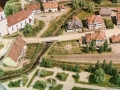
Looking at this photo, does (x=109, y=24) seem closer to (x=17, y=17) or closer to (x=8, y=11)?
(x=17, y=17)

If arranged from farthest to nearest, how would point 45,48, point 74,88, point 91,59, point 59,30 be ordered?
point 59,30
point 45,48
point 91,59
point 74,88

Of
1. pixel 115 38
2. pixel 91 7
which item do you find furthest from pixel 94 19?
pixel 115 38

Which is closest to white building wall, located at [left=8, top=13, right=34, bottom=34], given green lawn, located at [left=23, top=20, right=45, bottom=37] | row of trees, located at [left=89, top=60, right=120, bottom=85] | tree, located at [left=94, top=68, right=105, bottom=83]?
green lawn, located at [left=23, top=20, right=45, bottom=37]

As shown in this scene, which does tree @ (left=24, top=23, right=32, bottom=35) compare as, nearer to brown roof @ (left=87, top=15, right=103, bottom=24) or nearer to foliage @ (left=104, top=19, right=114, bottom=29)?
brown roof @ (left=87, top=15, right=103, bottom=24)

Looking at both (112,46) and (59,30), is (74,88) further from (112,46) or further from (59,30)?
(59,30)

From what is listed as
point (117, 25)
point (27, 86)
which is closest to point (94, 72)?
point (27, 86)

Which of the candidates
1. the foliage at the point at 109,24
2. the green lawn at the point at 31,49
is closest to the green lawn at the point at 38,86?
the green lawn at the point at 31,49
